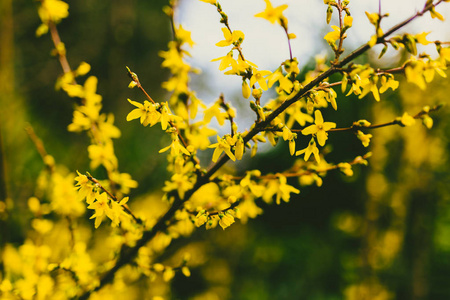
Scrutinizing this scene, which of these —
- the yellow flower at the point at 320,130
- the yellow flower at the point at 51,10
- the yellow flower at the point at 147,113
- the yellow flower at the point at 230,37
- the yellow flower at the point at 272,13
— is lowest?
the yellow flower at the point at 320,130

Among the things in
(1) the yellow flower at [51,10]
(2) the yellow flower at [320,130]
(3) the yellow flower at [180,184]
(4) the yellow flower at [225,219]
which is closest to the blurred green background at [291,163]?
(1) the yellow flower at [51,10]

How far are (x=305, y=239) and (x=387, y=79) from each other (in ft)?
29.1

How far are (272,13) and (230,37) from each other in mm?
167

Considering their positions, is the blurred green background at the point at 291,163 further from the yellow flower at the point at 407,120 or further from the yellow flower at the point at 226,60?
the yellow flower at the point at 407,120

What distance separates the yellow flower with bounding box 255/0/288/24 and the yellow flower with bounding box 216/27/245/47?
0.29ft

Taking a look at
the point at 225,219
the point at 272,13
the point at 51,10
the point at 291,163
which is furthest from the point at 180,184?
the point at 291,163

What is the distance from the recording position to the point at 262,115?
1081 mm

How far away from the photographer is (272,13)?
103cm

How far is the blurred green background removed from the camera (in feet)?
9.18

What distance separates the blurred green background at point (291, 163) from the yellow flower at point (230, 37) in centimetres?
116

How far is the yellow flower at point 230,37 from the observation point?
1.07 m

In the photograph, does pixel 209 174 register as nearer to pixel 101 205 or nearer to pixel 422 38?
pixel 101 205

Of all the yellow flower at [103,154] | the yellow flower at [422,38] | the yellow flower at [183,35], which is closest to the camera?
the yellow flower at [422,38]

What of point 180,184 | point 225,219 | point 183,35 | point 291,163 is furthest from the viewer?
A: point 291,163
